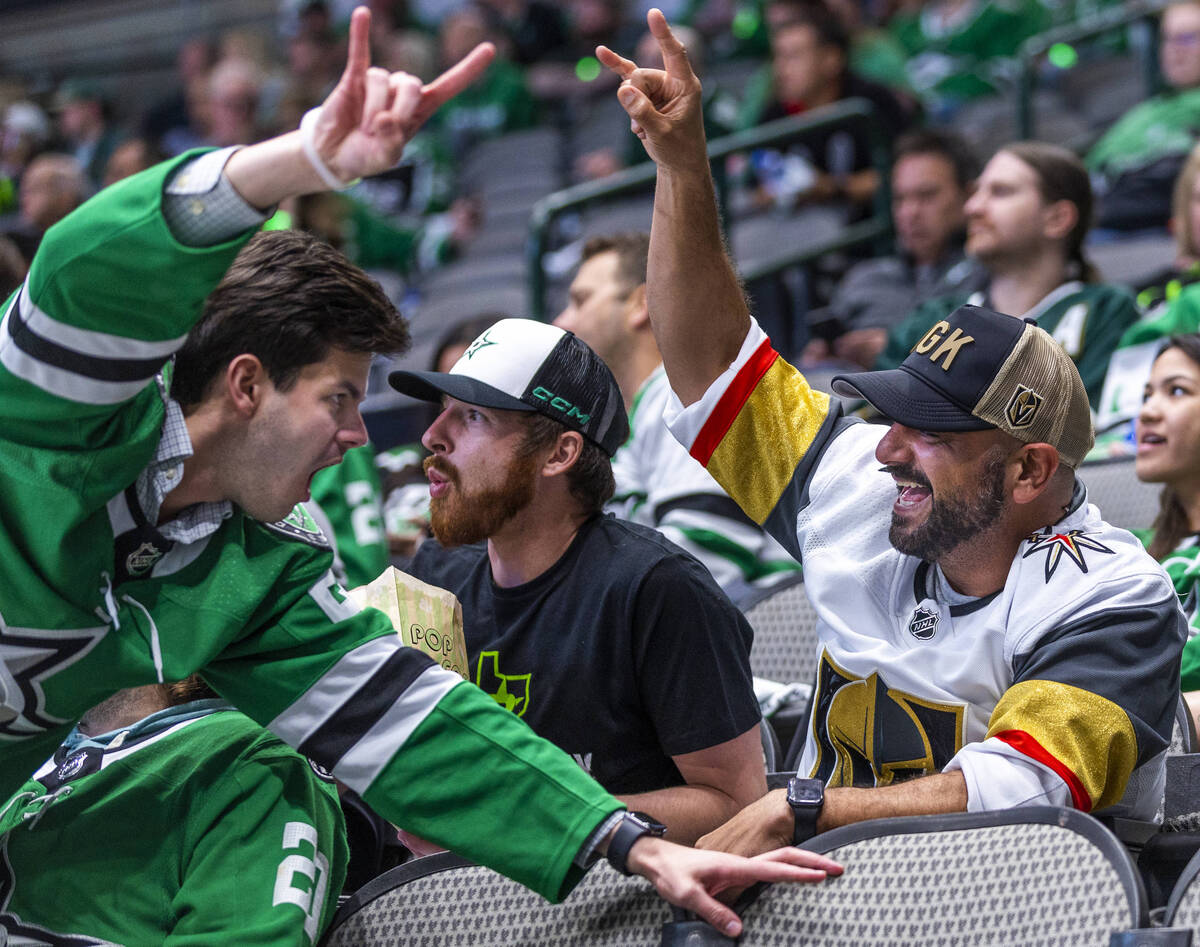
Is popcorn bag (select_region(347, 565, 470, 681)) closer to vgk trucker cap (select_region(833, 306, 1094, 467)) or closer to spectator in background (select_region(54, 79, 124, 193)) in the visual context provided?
vgk trucker cap (select_region(833, 306, 1094, 467))

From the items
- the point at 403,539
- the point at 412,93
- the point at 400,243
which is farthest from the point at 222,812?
the point at 400,243

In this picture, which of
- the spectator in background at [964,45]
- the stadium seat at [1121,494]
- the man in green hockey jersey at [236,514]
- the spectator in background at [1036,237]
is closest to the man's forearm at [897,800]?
the man in green hockey jersey at [236,514]

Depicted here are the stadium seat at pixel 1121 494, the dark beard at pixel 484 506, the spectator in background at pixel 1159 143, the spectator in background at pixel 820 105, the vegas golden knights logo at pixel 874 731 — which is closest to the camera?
the vegas golden knights logo at pixel 874 731

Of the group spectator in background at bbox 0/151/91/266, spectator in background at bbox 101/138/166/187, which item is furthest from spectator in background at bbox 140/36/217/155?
spectator in background at bbox 101/138/166/187

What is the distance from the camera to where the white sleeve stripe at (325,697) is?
190 centimetres

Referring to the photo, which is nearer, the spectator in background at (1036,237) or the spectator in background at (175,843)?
the spectator in background at (175,843)

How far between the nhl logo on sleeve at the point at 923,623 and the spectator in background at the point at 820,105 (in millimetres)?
3585

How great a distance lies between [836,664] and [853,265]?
3.44 meters

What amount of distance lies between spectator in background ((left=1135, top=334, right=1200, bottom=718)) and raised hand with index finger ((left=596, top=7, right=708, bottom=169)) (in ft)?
4.53

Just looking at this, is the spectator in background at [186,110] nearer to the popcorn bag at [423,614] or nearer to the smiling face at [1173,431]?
the smiling face at [1173,431]

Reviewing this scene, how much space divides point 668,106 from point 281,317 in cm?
68

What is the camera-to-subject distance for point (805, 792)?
1913 mm

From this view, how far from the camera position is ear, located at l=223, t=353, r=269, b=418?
6.02ft

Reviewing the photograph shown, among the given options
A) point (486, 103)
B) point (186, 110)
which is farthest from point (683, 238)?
point (186, 110)
